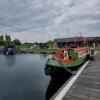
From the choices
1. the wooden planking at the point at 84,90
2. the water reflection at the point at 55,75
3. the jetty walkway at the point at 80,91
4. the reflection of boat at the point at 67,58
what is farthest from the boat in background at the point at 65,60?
the jetty walkway at the point at 80,91

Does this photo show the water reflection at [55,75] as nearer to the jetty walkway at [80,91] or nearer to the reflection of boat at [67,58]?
the reflection of boat at [67,58]

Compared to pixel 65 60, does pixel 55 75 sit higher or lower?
lower

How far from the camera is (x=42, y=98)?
45.5ft

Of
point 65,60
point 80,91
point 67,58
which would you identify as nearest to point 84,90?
point 80,91

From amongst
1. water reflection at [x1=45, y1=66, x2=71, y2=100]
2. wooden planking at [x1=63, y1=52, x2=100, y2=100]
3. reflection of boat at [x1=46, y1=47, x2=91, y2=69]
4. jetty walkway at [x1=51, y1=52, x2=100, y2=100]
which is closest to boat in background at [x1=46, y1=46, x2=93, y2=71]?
reflection of boat at [x1=46, y1=47, x2=91, y2=69]

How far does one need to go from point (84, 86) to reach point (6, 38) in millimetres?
118405

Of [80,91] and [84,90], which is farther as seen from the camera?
[84,90]

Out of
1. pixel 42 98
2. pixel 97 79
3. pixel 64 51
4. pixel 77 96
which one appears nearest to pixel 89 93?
pixel 77 96

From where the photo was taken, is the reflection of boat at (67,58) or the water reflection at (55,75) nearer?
the water reflection at (55,75)

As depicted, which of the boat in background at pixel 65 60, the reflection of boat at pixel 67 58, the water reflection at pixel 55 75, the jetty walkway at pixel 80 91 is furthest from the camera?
the reflection of boat at pixel 67 58

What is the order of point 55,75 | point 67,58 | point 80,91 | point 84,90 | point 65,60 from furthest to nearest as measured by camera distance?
point 67,58
point 65,60
point 55,75
point 84,90
point 80,91

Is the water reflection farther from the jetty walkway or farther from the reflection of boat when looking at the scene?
the jetty walkway

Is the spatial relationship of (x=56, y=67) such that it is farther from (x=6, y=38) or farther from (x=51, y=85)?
(x=6, y=38)

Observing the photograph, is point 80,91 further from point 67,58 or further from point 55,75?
point 67,58
